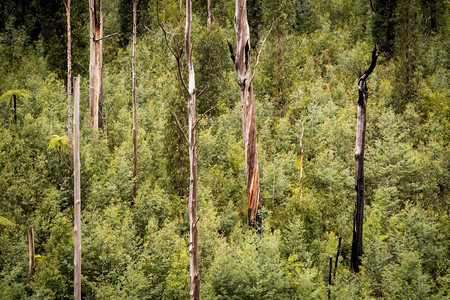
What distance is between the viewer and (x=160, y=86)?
2198 cm

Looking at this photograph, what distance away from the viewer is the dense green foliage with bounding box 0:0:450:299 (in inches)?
343

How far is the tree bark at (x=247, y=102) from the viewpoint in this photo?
394 inches

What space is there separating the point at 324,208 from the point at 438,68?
17.3 m

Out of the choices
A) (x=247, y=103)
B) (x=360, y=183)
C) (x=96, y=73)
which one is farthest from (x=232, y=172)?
(x=96, y=73)

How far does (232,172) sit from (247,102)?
16.5 ft

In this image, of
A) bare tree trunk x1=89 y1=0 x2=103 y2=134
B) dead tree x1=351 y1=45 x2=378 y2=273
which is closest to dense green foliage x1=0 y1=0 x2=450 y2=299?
dead tree x1=351 y1=45 x2=378 y2=273

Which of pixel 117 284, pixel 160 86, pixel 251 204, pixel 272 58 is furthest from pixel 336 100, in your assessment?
pixel 117 284

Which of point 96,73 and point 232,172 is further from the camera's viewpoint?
point 96,73

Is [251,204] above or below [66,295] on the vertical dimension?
above

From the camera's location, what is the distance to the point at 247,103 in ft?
33.7

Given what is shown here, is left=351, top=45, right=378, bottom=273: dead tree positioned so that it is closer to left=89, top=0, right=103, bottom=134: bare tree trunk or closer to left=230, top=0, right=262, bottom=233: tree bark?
left=230, top=0, right=262, bottom=233: tree bark

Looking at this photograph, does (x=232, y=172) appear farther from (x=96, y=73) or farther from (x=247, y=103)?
(x=96, y=73)

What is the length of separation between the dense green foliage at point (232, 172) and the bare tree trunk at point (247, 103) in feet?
3.02

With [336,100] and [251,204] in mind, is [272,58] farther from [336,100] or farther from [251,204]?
[251,204]
